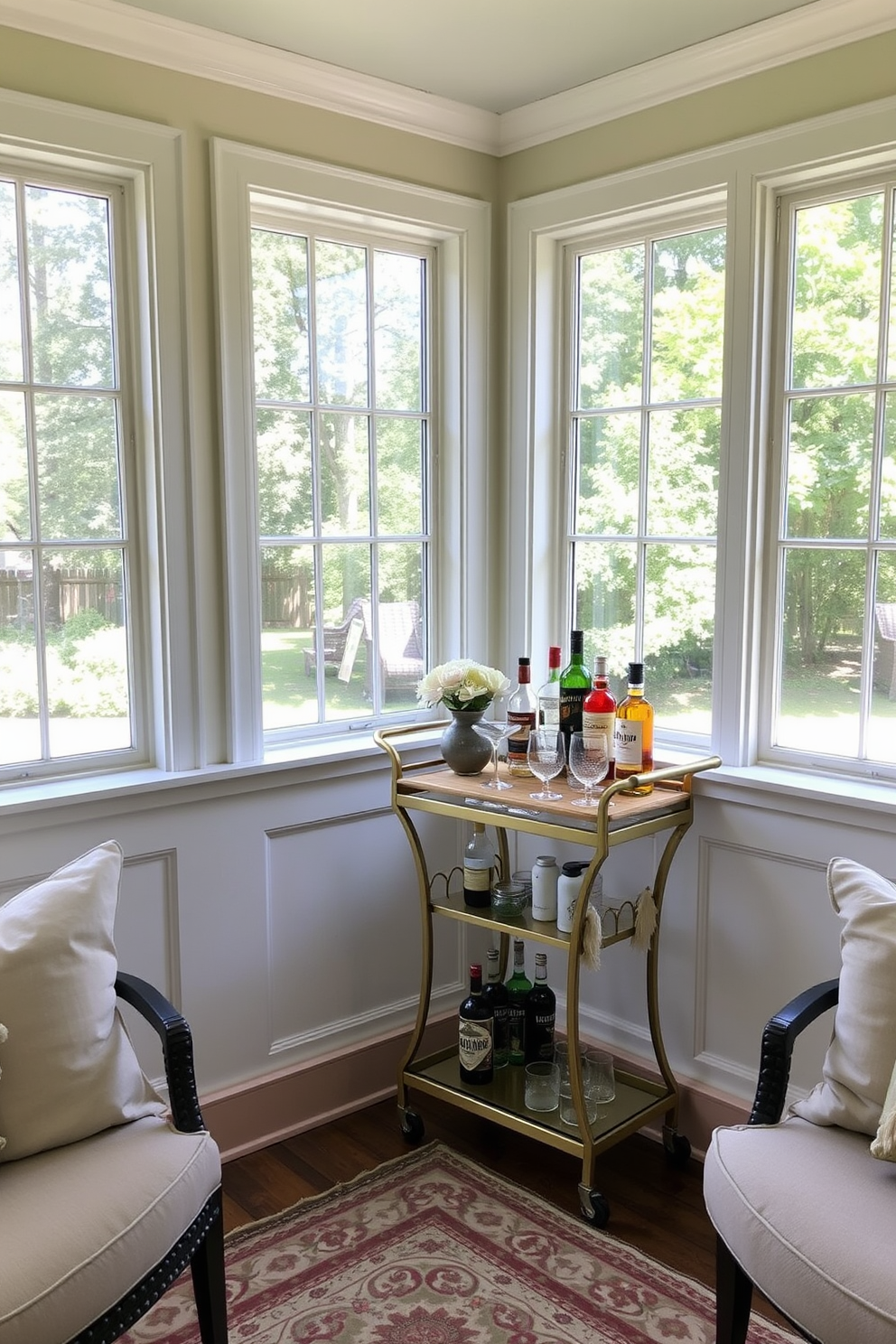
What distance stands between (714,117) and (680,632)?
122 centimetres

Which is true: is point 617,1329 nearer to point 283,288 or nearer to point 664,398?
point 664,398

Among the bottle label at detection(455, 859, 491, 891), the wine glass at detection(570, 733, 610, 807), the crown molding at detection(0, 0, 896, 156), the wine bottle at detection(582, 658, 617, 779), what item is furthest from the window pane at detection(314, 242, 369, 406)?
the bottle label at detection(455, 859, 491, 891)

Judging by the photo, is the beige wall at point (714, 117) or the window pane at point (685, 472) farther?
the window pane at point (685, 472)

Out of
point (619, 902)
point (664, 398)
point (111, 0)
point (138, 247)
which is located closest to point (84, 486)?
point (138, 247)

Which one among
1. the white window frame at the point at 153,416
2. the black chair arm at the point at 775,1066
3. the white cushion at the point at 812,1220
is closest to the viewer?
the white cushion at the point at 812,1220

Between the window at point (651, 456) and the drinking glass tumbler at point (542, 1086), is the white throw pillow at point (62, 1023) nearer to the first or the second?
the drinking glass tumbler at point (542, 1086)

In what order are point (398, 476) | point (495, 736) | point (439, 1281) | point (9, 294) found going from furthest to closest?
point (398, 476) → point (495, 736) → point (9, 294) → point (439, 1281)

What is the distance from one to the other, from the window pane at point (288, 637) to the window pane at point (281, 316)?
1.36ft

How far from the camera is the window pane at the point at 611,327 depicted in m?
2.93

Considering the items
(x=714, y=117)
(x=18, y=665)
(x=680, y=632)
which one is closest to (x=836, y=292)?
(x=714, y=117)

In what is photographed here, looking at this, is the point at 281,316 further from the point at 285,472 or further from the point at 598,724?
the point at 598,724

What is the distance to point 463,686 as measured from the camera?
8.89 ft

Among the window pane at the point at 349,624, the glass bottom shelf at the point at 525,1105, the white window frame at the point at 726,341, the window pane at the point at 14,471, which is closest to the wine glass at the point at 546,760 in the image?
the white window frame at the point at 726,341

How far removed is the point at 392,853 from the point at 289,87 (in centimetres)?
194
